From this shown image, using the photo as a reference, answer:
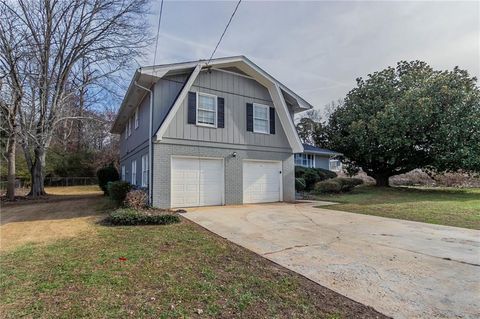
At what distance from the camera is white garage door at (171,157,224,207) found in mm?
11109

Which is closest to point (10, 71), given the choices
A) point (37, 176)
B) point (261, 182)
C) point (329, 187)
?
point (37, 176)

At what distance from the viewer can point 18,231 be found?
7.52m

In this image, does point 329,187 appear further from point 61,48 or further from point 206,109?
point 61,48

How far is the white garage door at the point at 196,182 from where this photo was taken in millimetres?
11109

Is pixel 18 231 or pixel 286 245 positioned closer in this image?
pixel 286 245

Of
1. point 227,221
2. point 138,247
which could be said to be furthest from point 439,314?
point 227,221

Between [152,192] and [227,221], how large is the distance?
3538 millimetres

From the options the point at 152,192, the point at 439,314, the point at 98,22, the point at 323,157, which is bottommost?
the point at 439,314

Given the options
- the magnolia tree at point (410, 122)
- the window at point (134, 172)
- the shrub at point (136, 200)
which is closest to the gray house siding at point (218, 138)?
the shrub at point (136, 200)

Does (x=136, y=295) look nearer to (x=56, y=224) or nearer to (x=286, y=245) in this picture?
(x=286, y=245)

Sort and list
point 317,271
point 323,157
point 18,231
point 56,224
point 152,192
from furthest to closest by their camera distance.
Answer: point 323,157, point 152,192, point 56,224, point 18,231, point 317,271

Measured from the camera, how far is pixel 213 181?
39.4 ft

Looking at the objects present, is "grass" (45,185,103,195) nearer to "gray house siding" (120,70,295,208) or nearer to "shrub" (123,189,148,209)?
"gray house siding" (120,70,295,208)

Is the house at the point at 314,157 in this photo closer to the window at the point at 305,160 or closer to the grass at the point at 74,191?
the window at the point at 305,160
